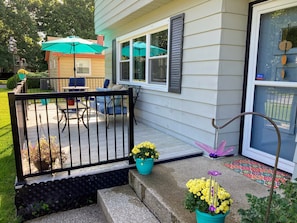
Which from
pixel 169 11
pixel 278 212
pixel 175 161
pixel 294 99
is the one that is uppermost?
pixel 169 11

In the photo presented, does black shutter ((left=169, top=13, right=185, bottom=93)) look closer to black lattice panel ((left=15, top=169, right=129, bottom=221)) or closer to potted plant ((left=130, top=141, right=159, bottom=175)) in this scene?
potted plant ((left=130, top=141, right=159, bottom=175))

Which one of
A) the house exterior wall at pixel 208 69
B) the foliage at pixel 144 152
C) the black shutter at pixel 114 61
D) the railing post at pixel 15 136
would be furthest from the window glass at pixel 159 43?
the railing post at pixel 15 136

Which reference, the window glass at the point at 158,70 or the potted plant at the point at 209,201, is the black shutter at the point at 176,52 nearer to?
the window glass at the point at 158,70

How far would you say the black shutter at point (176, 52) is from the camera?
364 cm

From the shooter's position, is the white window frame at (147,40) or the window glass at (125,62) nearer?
the white window frame at (147,40)

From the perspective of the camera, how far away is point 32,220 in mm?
2365

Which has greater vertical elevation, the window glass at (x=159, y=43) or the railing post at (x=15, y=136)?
the window glass at (x=159, y=43)

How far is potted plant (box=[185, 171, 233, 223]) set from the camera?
60.8 inches

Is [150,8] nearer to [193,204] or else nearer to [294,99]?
[294,99]

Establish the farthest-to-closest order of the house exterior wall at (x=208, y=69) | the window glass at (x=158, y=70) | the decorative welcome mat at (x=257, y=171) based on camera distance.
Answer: the window glass at (x=158, y=70) → the house exterior wall at (x=208, y=69) → the decorative welcome mat at (x=257, y=171)

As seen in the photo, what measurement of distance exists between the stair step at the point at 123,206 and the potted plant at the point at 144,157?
28cm

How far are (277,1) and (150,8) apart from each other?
2.32m

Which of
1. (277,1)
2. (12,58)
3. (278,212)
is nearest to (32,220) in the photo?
A: (278,212)

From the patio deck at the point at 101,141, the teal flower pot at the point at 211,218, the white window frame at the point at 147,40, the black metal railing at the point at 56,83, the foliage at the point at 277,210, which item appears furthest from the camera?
the black metal railing at the point at 56,83
